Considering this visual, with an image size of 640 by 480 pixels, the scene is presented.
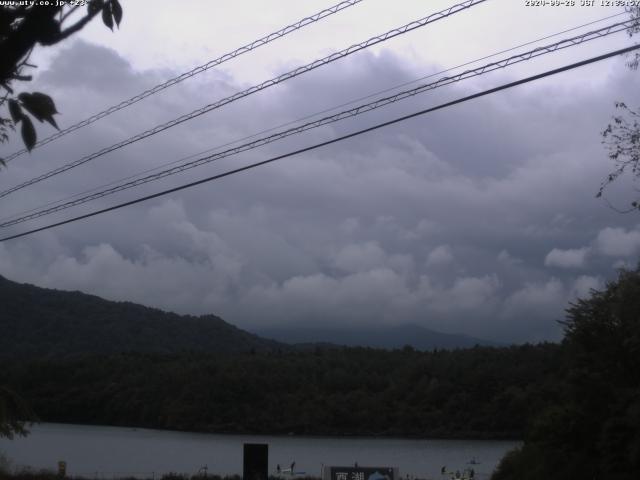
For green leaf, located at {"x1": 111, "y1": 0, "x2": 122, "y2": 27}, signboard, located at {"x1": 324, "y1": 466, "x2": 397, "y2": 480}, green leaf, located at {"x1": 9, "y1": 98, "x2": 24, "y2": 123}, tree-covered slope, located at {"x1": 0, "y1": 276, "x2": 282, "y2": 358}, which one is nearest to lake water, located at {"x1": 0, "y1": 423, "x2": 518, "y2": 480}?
tree-covered slope, located at {"x1": 0, "y1": 276, "x2": 282, "y2": 358}

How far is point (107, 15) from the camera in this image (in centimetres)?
428

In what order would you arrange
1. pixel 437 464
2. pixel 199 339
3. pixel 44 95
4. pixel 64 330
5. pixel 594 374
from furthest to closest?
1. pixel 199 339
2. pixel 64 330
3. pixel 437 464
4. pixel 594 374
5. pixel 44 95

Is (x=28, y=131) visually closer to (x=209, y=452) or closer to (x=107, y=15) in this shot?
(x=107, y=15)

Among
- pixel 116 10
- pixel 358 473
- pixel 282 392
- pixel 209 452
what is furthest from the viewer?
pixel 282 392

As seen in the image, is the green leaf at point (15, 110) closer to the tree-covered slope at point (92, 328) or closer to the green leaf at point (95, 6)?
the green leaf at point (95, 6)

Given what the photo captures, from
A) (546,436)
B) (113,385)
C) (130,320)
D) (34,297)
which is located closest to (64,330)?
(34,297)

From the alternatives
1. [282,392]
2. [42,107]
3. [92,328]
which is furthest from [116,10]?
[92,328]

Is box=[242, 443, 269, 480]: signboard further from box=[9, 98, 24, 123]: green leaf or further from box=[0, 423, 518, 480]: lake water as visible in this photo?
box=[0, 423, 518, 480]: lake water

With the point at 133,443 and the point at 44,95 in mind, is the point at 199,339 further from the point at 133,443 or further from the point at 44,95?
the point at 44,95

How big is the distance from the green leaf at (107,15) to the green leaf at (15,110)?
649mm

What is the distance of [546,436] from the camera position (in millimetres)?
25688

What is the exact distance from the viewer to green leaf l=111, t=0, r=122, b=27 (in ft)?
14.0

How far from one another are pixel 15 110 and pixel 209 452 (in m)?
63.3

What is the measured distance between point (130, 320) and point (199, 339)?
1192 cm
